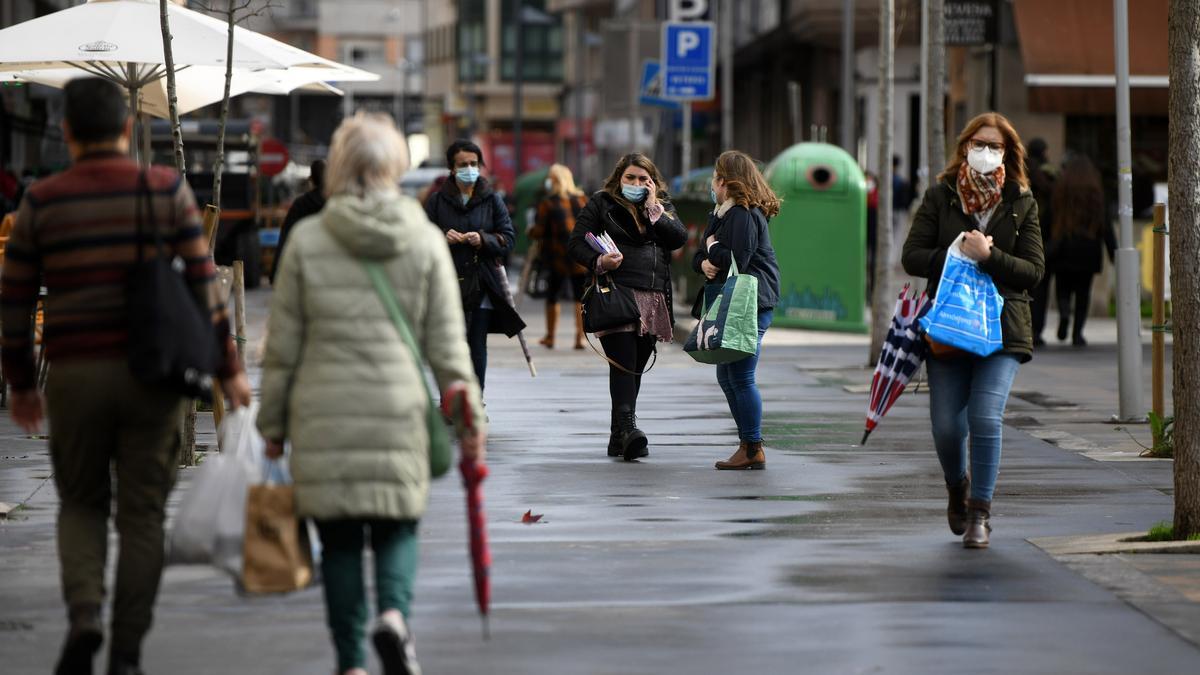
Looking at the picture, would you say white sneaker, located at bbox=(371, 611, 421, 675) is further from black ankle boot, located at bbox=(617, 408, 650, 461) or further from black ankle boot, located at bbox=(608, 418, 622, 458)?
black ankle boot, located at bbox=(608, 418, 622, 458)

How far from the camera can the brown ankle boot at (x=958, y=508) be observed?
9086mm

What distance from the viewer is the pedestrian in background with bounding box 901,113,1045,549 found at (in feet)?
29.0

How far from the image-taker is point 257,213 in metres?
36.6

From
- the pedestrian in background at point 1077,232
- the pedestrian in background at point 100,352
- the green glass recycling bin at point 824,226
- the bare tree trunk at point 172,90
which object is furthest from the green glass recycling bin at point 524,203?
the pedestrian in background at point 100,352

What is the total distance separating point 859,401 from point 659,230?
13.7ft

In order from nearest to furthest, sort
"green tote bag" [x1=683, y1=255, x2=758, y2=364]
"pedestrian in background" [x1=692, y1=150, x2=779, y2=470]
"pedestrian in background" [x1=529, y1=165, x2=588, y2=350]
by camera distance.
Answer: "green tote bag" [x1=683, y1=255, x2=758, y2=364] < "pedestrian in background" [x1=692, y1=150, x2=779, y2=470] < "pedestrian in background" [x1=529, y1=165, x2=588, y2=350]

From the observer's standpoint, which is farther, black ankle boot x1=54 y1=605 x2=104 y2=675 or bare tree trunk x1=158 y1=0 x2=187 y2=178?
bare tree trunk x1=158 y1=0 x2=187 y2=178

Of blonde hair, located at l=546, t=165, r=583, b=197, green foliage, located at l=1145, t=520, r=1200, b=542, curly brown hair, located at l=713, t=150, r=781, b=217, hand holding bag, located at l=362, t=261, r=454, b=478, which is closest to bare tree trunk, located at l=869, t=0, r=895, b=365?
blonde hair, located at l=546, t=165, r=583, b=197

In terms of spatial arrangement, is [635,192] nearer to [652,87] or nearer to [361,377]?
[361,377]

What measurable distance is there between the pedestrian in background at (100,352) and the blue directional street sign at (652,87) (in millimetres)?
25288

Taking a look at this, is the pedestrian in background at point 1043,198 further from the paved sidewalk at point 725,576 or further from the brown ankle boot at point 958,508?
the brown ankle boot at point 958,508

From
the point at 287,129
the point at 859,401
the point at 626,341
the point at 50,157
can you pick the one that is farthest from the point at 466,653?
the point at 287,129

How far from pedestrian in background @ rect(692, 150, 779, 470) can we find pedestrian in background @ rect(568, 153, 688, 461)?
16.1 inches

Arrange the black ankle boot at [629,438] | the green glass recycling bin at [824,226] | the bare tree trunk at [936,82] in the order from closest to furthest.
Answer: the black ankle boot at [629,438] → the bare tree trunk at [936,82] → the green glass recycling bin at [824,226]
